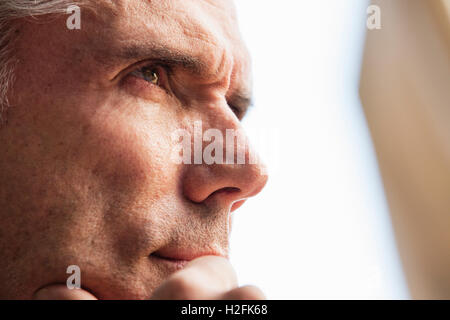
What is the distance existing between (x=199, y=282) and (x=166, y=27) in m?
0.46

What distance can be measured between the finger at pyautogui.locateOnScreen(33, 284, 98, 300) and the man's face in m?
0.01

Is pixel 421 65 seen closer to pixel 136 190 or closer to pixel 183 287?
pixel 136 190

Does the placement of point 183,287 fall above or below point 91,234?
below

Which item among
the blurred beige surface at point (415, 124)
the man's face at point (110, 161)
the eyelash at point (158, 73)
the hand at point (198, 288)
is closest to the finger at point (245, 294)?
the hand at point (198, 288)

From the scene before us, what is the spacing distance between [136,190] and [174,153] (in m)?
0.10

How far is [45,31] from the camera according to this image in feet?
2.33

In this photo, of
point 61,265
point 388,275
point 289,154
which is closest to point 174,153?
point 61,265

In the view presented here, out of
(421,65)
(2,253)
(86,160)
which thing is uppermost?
(421,65)

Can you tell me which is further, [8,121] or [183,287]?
[8,121]

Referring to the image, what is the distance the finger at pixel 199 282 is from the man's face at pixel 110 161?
12cm

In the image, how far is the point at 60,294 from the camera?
1.98ft

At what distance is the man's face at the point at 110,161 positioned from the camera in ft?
2.06

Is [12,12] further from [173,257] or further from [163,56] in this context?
[173,257]

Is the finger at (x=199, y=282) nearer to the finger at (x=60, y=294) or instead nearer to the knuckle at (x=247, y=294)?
the knuckle at (x=247, y=294)
